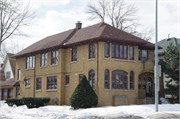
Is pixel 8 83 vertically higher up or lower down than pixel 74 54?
lower down

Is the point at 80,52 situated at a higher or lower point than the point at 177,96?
higher

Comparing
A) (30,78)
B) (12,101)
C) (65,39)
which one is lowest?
(12,101)

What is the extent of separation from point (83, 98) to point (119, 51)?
667 cm

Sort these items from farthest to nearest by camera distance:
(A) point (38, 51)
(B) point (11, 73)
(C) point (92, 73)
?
(B) point (11, 73) → (A) point (38, 51) → (C) point (92, 73)

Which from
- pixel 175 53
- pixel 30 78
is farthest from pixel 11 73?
pixel 175 53

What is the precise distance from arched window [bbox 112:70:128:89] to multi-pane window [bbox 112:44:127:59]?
1502 millimetres

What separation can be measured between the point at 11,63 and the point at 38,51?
20.4 metres

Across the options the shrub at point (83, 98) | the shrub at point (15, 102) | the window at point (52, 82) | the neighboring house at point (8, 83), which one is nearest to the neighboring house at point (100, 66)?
the window at point (52, 82)

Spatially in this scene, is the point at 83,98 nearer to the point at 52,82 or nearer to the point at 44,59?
the point at 52,82

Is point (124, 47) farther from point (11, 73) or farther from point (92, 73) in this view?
point (11, 73)

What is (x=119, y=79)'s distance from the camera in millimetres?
26344

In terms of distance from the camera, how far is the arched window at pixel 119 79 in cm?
2599

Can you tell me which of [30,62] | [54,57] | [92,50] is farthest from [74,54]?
[30,62]

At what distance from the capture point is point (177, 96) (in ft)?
92.3
